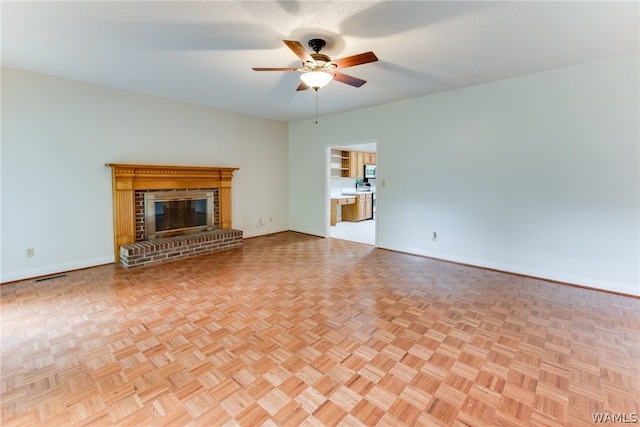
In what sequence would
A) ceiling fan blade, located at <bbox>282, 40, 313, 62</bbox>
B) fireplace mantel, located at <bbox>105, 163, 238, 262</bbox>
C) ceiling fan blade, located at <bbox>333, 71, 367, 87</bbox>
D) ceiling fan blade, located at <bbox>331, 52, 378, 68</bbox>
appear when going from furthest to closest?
fireplace mantel, located at <bbox>105, 163, 238, 262</bbox>, ceiling fan blade, located at <bbox>333, 71, 367, 87</bbox>, ceiling fan blade, located at <bbox>331, 52, 378, 68</bbox>, ceiling fan blade, located at <bbox>282, 40, 313, 62</bbox>

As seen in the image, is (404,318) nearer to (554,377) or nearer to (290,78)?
(554,377)

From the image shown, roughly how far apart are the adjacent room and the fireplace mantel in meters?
0.03

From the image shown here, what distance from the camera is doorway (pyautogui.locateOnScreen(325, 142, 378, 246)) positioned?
7.77m

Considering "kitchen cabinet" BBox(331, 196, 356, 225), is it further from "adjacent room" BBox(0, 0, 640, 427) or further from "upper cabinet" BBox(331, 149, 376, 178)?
"adjacent room" BBox(0, 0, 640, 427)

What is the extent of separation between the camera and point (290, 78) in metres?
3.64

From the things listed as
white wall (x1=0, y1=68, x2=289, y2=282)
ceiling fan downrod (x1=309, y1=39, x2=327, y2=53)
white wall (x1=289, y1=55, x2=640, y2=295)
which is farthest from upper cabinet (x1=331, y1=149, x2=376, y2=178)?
ceiling fan downrod (x1=309, y1=39, x2=327, y2=53)

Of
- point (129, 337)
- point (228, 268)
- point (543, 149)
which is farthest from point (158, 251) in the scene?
point (543, 149)

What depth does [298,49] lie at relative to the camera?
7.52ft

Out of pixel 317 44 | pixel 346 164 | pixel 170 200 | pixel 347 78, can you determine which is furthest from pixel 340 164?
pixel 317 44

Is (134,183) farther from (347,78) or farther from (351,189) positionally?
(351,189)

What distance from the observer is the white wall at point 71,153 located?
350cm

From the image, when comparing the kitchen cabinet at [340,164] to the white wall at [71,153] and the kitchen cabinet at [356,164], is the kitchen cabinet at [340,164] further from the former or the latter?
the white wall at [71,153]

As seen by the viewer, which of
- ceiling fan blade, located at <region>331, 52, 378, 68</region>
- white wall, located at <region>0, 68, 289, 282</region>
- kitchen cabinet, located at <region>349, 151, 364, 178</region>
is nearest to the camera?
ceiling fan blade, located at <region>331, 52, 378, 68</region>

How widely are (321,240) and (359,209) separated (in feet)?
9.08
